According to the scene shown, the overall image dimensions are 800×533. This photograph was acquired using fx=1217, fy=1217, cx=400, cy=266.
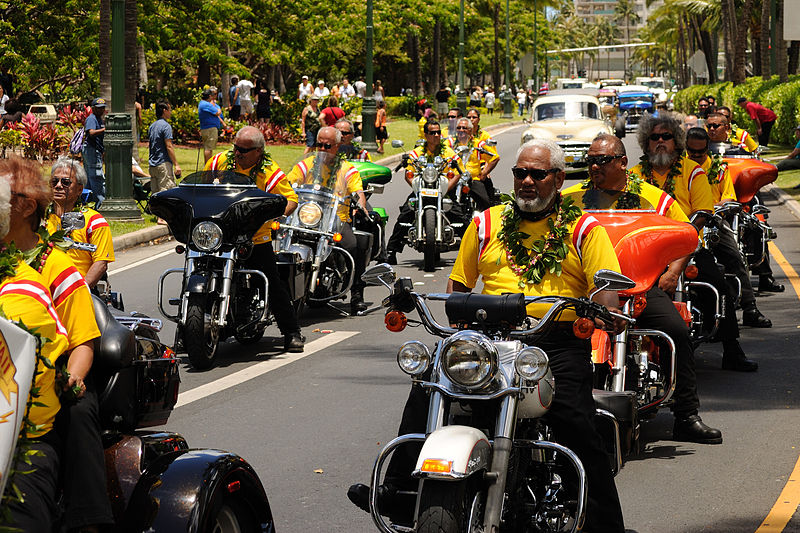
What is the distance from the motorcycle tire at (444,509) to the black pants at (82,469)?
1098 millimetres

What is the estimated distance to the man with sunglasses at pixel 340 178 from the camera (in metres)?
11.9

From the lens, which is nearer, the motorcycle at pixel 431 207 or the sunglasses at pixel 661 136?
the sunglasses at pixel 661 136

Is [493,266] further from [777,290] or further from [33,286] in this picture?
[777,290]

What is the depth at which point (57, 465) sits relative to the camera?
388 centimetres

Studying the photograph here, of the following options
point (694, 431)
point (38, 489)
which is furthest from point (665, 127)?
point (38, 489)

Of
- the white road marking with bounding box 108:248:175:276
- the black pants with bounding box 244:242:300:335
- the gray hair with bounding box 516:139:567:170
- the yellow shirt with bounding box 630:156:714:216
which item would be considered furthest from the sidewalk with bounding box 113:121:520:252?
the gray hair with bounding box 516:139:567:170

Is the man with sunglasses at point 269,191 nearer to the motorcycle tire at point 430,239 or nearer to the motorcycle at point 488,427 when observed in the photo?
the motorcycle tire at point 430,239

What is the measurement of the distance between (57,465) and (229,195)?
19.3ft

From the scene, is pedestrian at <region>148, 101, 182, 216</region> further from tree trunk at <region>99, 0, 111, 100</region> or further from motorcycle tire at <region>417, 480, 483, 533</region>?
motorcycle tire at <region>417, 480, 483, 533</region>

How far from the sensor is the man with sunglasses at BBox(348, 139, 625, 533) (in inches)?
196

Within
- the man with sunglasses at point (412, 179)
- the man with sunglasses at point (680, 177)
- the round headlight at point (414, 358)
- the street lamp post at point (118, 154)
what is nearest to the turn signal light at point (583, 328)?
the round headlight at point (414, 358)

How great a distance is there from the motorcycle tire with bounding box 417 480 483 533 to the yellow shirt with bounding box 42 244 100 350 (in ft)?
4.28

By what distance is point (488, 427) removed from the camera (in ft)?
15.6

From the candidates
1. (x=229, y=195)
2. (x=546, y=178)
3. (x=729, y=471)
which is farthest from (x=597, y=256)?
(x=229, y=195)
